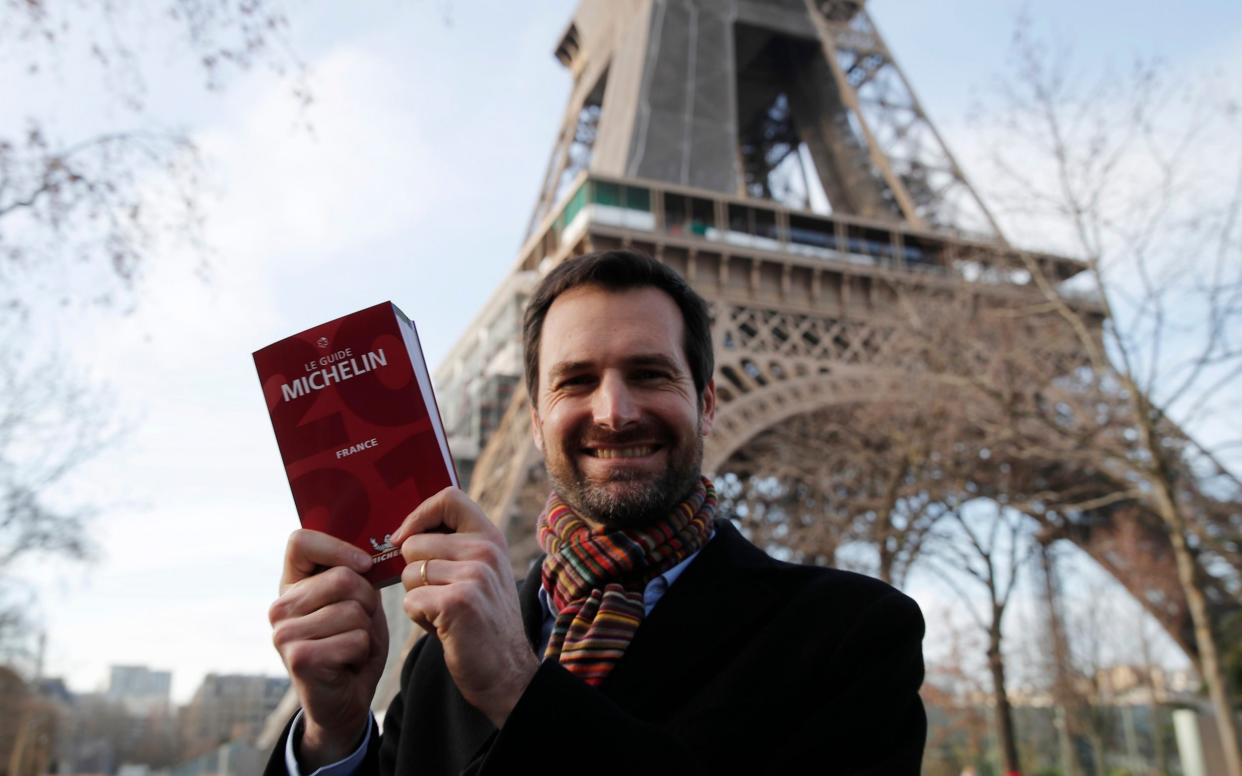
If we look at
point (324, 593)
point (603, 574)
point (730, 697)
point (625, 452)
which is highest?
point (625, 452)

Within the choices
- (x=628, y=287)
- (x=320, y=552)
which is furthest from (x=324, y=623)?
(x=628, y=287)

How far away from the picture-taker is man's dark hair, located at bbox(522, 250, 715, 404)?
79.8 inches

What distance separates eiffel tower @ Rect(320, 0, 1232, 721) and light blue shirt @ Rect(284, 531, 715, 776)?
1255 cm

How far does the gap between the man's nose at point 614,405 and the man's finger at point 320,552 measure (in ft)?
1.71

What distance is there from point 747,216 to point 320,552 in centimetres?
2223

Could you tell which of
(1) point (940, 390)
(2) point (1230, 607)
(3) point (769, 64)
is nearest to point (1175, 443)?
(1) point (940, 390)

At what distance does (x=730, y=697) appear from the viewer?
5.53 feet

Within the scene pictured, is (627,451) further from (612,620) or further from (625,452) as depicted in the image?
(612,620)

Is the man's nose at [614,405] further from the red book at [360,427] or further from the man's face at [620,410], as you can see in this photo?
the red book at [360,427]

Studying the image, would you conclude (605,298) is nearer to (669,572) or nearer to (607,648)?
Result: (669,572)

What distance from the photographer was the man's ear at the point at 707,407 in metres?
2.13

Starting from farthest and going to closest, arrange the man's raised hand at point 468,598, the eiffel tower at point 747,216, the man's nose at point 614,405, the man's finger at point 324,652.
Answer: the eiffel tower at point 747,216
the man's nose at point 614,405
the man's finger at point 324,652
the man's raised hand at point 468,598

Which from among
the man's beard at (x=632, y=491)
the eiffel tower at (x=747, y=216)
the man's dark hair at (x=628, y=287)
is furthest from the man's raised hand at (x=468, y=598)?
the eiffel tower at (x=747, y=216)

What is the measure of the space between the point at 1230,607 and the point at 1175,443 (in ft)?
23.1
